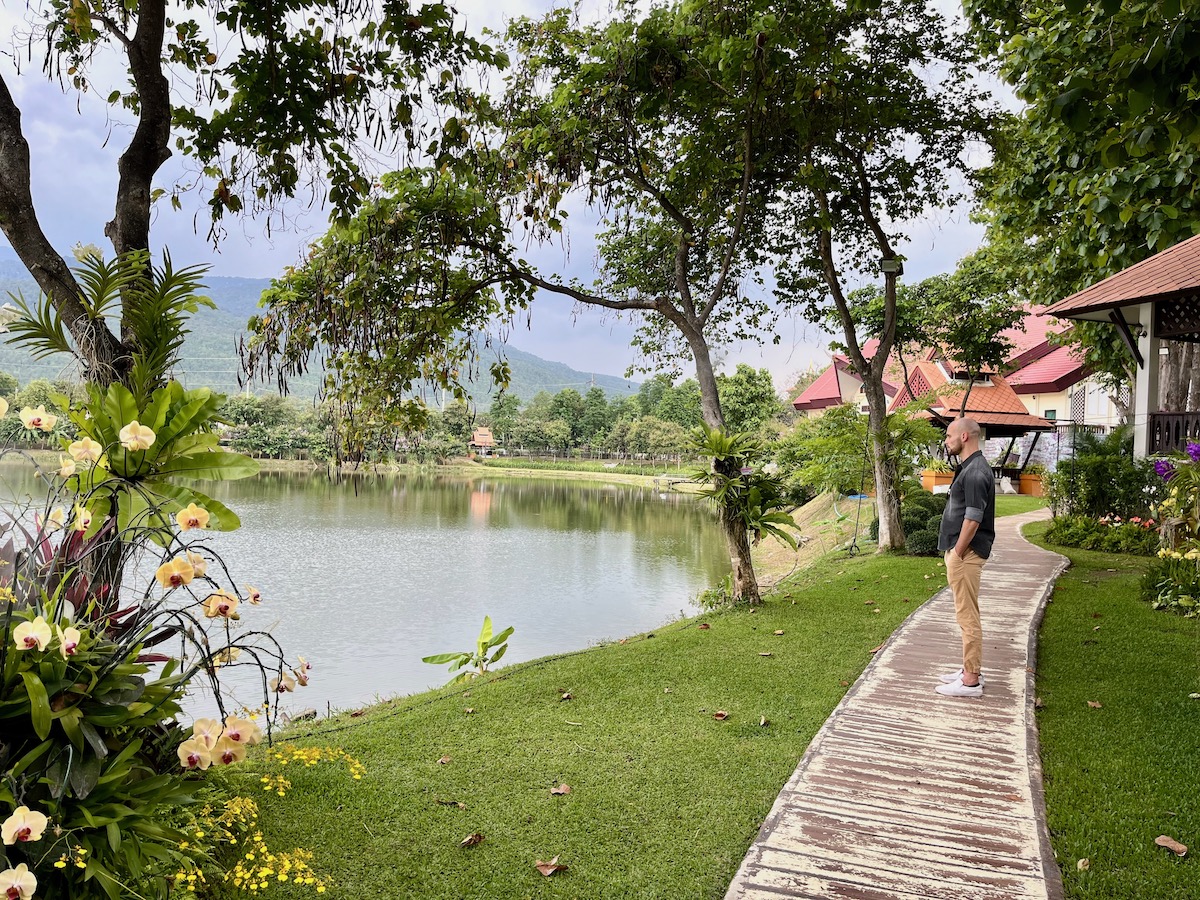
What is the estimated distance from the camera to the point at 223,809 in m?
3.26

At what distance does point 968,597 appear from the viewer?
5.16 metres

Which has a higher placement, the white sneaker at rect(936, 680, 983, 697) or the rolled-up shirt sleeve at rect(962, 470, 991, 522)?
the rolled-up shirt sleeve at rect(962, 470, 991, 522)

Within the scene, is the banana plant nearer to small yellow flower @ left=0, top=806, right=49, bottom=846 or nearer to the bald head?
small yellow flower @ left=0, top=806, right=49, bottom=846

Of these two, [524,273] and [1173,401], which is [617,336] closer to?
[524,273]

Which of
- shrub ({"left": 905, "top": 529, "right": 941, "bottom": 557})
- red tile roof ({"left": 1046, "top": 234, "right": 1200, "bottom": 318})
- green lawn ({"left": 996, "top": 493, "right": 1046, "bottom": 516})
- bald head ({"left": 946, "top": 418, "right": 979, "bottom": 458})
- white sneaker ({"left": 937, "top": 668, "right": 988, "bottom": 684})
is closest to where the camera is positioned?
bald head ({"left": 946, "top": 418, "right": 979, "bottom": 458})

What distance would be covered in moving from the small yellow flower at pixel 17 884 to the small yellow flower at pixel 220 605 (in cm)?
68

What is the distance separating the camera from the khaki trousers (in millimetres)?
5141

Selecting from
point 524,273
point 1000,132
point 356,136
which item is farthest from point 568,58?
point 1000,132

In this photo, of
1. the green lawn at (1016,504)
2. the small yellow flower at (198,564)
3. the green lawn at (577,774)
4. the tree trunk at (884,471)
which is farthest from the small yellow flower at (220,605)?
the green lawn at (1016,504)

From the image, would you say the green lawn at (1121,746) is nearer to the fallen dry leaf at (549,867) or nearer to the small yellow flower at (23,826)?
the fallen dry leaf at (549,867)

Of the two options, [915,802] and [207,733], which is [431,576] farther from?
[207,733]

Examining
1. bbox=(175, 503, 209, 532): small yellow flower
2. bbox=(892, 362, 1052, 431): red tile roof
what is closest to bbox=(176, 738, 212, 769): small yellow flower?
bbox=(175, 503, 209, 532): small yellow flower

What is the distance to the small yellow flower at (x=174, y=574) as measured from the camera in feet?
7.02

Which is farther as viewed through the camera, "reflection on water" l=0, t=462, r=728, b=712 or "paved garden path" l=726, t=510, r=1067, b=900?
"reflection on water" l=0, t=462, r=728, b=712
